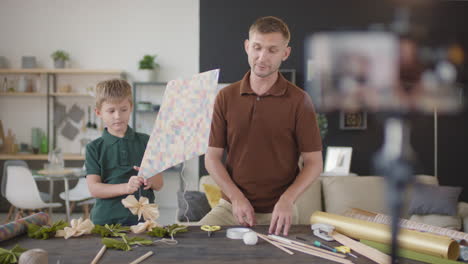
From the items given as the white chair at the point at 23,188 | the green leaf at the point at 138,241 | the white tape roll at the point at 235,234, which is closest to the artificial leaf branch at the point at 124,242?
the green leaf at the point at 138,241

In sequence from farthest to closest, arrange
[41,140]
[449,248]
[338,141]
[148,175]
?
[41,140] < [338,141] < [148,175] < [449,248]

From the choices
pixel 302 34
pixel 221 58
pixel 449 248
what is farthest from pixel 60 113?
pixel 449 248

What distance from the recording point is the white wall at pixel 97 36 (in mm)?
6445

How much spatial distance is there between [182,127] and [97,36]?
5.72m

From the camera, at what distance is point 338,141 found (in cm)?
583

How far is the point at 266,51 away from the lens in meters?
1.66

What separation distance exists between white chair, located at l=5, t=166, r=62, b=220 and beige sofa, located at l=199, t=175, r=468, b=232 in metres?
1.87

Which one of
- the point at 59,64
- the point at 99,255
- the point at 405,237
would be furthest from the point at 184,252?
the point at 59,64

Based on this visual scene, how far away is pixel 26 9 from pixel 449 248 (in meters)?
6.94

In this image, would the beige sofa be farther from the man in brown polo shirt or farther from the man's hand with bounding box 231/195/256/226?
the man's hand with bounding box 231/195/256/226

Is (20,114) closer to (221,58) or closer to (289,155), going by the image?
(221,58)

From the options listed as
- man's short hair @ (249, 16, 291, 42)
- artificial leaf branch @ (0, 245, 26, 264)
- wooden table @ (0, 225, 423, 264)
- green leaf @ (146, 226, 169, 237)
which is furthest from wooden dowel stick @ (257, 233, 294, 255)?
man's short hair @ (249, 16, 291, 42)

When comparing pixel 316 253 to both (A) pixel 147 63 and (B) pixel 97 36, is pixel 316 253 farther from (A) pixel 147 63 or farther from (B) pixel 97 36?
(B) pixel 97 36

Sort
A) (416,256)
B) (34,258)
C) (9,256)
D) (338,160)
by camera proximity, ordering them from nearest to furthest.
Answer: (34,258), (9,256), (416,256), (338,160)
